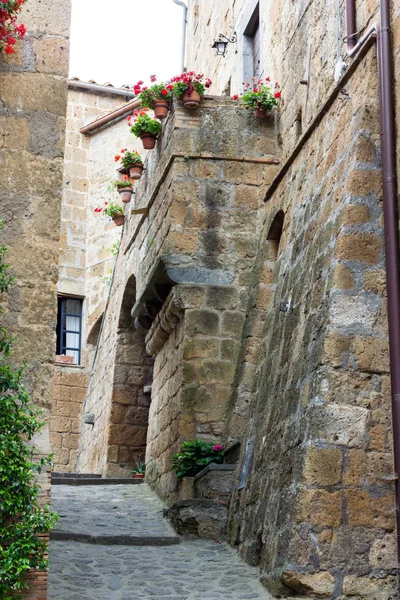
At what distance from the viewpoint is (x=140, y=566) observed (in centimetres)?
811

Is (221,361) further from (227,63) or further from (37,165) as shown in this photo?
(227,63)

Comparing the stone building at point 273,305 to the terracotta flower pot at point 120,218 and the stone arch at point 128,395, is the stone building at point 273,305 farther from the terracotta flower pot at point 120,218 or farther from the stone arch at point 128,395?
the terracotta flower pot at point 120,218

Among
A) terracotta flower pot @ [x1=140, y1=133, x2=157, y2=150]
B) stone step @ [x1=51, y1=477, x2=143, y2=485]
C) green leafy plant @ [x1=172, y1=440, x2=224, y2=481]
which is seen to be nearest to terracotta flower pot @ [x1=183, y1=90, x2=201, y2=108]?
terracotta flower pot @ [x1=140, y1=133, x2=157, y2=150]

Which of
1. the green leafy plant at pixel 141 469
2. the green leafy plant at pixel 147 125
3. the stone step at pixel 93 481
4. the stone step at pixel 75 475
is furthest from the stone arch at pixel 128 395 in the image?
the green leafy plant at pixel 147 125

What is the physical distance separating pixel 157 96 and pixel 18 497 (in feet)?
20.7

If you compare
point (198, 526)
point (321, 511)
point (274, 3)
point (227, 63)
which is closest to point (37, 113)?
point (321, 511)

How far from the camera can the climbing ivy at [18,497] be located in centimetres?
611

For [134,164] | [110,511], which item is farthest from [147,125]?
[110,511]

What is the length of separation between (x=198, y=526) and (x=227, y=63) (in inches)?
290

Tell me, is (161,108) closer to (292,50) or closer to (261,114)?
(261,114)

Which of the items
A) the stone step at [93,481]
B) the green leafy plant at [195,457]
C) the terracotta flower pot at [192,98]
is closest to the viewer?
the green leafy plant at [195,457]

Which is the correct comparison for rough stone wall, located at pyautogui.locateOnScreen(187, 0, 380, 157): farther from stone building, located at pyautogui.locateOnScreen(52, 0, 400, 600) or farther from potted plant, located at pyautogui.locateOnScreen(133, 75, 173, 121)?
potted plant, located at pyautogui.locateOnScreen(133, 75, 173, 121)

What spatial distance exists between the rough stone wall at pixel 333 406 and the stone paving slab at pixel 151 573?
0.20 meters

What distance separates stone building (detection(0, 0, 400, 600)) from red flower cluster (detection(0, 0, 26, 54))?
671 mm
